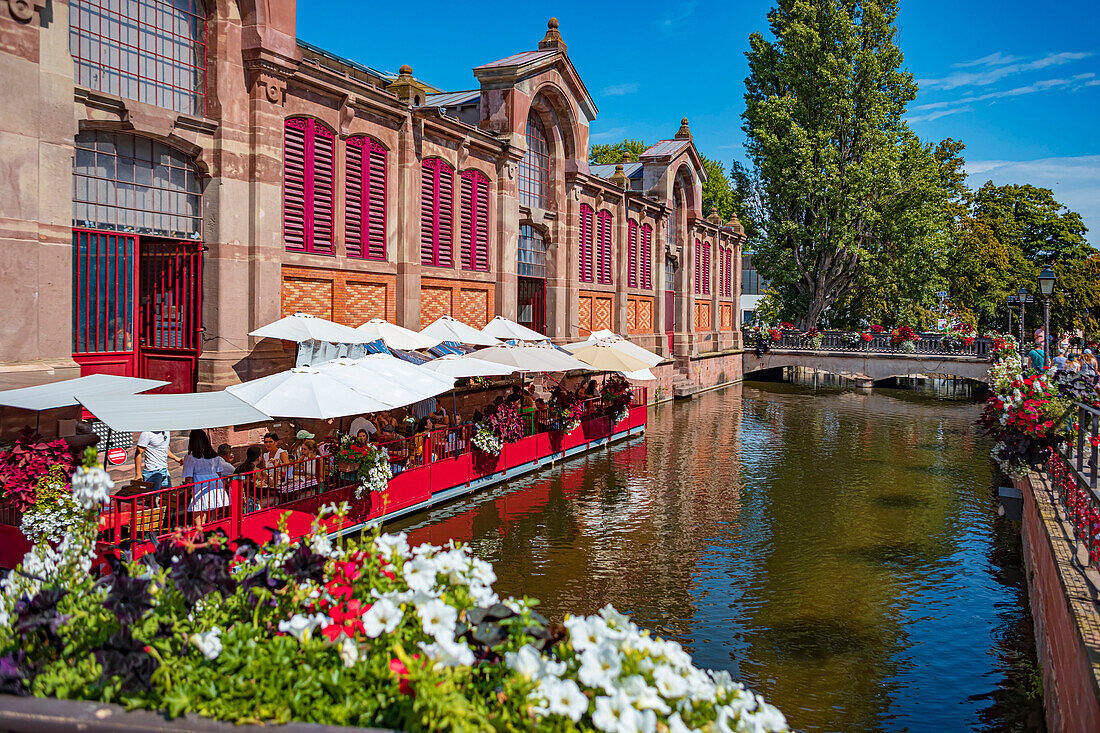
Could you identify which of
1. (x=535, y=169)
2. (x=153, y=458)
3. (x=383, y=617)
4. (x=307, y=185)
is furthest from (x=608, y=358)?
(x=383, y=617)

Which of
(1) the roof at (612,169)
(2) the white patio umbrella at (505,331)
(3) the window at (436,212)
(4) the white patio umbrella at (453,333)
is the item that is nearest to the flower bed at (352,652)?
(4) the white patio umbrella at (453,333)

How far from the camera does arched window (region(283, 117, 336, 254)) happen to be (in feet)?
56.1

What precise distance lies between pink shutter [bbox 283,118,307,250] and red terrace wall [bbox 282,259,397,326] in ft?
2.24

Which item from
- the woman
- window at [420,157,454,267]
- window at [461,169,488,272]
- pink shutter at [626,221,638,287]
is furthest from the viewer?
pink shutter at [626,221,638,287]

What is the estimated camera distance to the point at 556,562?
43.0 feet

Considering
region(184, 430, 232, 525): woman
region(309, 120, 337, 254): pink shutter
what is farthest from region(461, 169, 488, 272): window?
region(184, 430, 232, 525): woman

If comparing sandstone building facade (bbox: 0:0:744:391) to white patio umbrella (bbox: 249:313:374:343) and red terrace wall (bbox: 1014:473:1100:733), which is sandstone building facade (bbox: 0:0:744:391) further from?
red terrace wall (bbox: 1014:473:1100:733)

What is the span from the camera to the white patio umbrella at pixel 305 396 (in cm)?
1212

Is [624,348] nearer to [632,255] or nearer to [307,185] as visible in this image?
[307,185]

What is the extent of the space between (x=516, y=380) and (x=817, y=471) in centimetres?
915

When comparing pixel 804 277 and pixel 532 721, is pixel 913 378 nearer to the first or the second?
pixel 804 277

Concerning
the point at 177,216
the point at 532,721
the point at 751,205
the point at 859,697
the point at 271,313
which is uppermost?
the point at 751,205

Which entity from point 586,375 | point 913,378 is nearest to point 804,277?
point 913,378

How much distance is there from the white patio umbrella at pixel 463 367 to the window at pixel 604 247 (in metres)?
14.6
